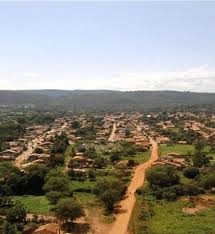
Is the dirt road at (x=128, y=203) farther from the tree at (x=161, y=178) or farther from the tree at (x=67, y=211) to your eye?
the tree at (x=67, y=211)

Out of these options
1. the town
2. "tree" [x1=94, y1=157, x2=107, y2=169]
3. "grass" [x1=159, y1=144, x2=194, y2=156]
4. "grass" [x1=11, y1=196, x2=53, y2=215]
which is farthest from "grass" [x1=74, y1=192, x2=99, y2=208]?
"grass" [x1=159, y1=144, x2=194, y2=156]

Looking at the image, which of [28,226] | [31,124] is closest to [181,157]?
[28,226]

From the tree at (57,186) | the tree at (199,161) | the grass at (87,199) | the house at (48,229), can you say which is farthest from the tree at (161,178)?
the house at (48,229)

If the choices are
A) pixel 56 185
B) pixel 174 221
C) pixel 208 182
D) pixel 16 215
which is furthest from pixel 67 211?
pixel 208 182

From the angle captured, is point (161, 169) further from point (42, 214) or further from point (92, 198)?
point (42, 214)

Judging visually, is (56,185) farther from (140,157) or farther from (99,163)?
(140,157)

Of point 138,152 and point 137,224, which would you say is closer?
point 137,224

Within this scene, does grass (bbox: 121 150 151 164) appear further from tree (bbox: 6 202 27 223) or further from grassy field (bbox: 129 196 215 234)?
tree (bbox: 6 202 27 223)
